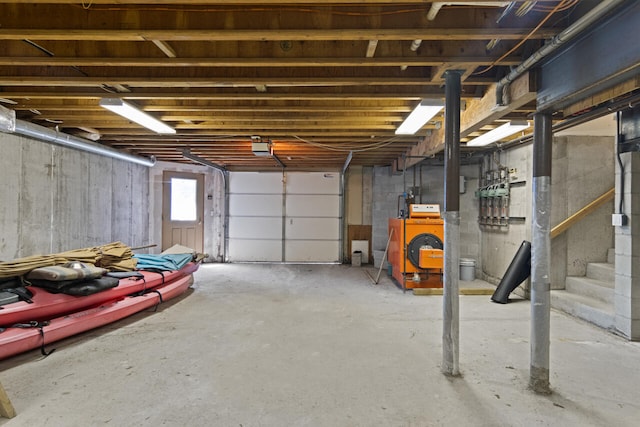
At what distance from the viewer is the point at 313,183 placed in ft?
27.0

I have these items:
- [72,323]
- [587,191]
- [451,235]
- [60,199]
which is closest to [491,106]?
[451,235]

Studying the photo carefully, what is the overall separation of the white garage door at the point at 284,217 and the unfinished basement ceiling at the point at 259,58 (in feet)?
11.0

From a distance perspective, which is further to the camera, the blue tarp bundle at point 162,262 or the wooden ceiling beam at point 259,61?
the blue tarp bundle at point 162,262

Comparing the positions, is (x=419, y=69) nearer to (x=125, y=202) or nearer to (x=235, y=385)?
(x=235, y=385)

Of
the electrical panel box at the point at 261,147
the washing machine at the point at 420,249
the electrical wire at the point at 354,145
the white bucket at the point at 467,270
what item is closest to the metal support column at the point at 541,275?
the washing machine at the point at 420,249

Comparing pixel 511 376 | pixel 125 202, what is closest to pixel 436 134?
pixel 511 376

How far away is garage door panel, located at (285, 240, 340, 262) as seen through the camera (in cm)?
823

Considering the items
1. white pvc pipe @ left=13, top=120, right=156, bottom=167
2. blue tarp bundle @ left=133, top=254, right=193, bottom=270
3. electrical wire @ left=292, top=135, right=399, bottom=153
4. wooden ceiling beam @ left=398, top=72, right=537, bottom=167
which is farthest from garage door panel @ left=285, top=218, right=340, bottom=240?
wooden ceiling beam @ left=398, top=72, right=537, bottom=167

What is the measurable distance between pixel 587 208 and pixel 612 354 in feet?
6.98

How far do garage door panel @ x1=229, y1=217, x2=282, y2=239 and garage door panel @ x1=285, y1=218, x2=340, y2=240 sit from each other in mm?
289

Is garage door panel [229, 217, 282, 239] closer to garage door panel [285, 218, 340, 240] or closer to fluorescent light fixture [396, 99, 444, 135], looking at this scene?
garage door panel [285, 218, 340, 240]

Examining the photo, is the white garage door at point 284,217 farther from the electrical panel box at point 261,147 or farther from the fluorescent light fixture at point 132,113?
the fluorescent light fixture at point 132,113

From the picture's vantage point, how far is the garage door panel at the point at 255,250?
8.30 m

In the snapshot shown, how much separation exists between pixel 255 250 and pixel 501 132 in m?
6.10
